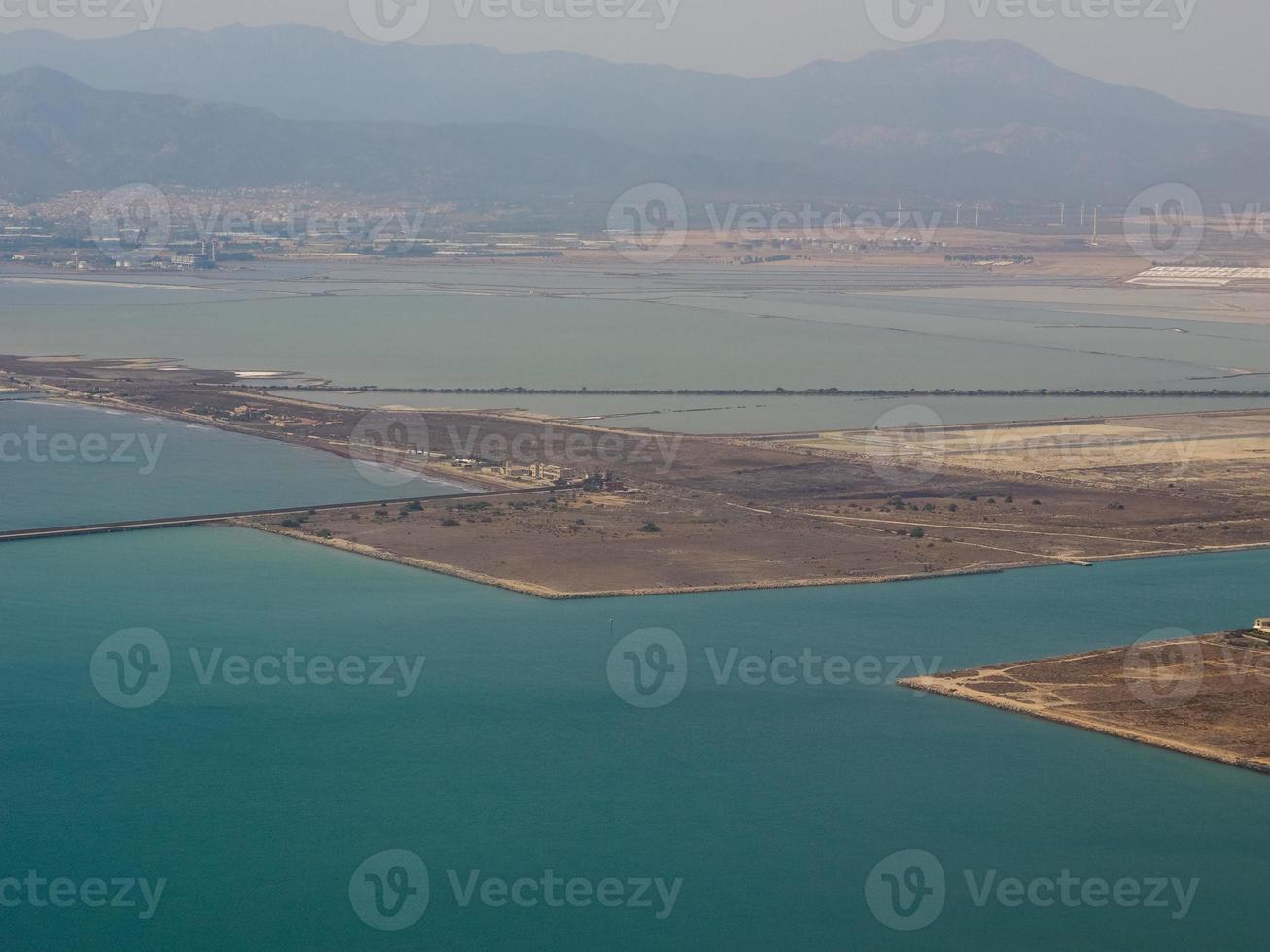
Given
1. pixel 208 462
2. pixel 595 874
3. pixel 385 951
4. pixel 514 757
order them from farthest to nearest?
1. pixel 208 462
2. pixel 514 757
3. pixel 595 874
4. pixel 385 951

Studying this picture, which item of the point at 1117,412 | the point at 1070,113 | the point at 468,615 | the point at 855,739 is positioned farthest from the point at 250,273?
the point at 1070,113

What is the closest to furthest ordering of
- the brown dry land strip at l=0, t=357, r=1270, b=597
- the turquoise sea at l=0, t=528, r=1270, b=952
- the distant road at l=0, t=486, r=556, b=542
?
the turquoise sea at l=0, t=528, r=1270, b=952 < the brown dry land strip at l=0, t=357, r=1270, b=597 < the distant road at l=0, t=486, r=556, b=542

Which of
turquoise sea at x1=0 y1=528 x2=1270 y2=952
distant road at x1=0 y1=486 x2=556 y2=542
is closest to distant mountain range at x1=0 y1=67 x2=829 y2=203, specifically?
distant road at x1=0 y1=486 x2=556 y2=542

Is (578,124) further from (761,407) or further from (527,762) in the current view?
(527,762)

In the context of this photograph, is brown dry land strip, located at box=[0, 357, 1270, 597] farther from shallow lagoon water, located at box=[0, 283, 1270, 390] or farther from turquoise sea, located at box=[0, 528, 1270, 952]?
shallow lagoon water, located at box=[0, 283, 1270, 390]

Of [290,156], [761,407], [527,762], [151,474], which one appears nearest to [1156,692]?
[527,762]

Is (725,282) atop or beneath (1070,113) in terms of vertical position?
beneath

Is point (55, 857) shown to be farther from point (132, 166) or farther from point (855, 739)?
point (132, 166)
